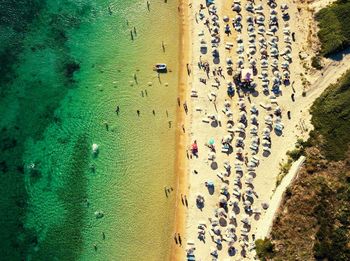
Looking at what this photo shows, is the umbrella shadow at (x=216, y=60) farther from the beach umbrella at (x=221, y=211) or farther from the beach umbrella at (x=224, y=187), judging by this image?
the beach umbrella at (x=221, y=211)

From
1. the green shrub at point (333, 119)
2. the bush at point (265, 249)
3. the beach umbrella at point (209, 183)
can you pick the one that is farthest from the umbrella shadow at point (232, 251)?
the green shrub at point (333, 119)

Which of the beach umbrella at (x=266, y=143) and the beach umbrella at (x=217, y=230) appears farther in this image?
the beach umbrella at (x=266, y=143)

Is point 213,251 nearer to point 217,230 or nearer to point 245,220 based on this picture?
point 217,230

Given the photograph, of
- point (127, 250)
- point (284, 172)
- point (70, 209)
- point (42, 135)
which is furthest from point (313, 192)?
point (42, 135)

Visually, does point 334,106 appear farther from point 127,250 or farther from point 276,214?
point 127,250

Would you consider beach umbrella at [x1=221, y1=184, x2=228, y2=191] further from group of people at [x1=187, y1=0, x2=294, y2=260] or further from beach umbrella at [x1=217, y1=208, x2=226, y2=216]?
beach umbrella at [x1=217, y1=208, x2=226, y2=216]

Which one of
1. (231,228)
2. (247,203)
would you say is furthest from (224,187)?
(231,228)
